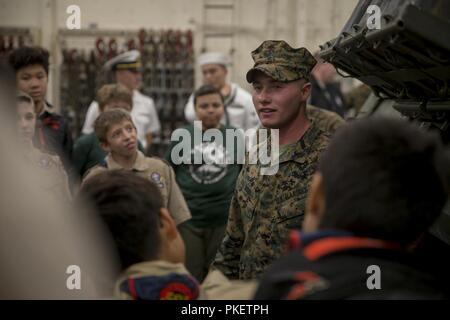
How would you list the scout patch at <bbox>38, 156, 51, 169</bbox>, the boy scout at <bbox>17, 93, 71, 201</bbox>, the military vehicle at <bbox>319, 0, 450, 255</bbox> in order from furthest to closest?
the scout patch at <bbox>38, 156, 51, 169</bbox>, the boy scout at <bbox>17, 93, 71, 201</bbox>, the military vehicle at <bbox>319, 0, 450, 255</bbox>

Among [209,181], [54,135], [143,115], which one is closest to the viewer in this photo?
[54,135]

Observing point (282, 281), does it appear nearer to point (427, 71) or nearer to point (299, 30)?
point (427, 71)

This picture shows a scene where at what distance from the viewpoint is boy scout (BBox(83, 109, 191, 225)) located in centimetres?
498

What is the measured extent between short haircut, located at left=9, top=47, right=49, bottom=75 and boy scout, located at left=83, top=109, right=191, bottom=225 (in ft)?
2.11

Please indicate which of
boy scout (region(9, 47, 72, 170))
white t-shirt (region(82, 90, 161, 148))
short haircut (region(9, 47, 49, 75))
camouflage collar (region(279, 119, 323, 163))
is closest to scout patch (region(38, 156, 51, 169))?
boy scout (region(9, 47, 72, 170))

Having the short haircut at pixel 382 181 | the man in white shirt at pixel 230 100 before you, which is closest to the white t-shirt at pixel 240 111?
the man in white shirt at pixel 230 100

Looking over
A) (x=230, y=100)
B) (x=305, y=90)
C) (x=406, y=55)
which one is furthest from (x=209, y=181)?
(x=406, y=55)

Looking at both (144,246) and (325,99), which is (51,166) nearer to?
(144,246)

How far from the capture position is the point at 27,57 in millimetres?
5418

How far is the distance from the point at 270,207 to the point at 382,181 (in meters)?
1.78

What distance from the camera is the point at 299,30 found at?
10.7 metres

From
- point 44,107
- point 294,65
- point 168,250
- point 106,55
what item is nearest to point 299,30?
point 106,55

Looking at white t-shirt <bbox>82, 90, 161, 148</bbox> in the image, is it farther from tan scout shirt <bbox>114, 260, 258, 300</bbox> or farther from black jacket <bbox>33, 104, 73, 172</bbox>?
tan scout shirt <bbox>114, 260, 258, 300</bbox>

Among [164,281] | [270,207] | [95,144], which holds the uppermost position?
[164,281]
